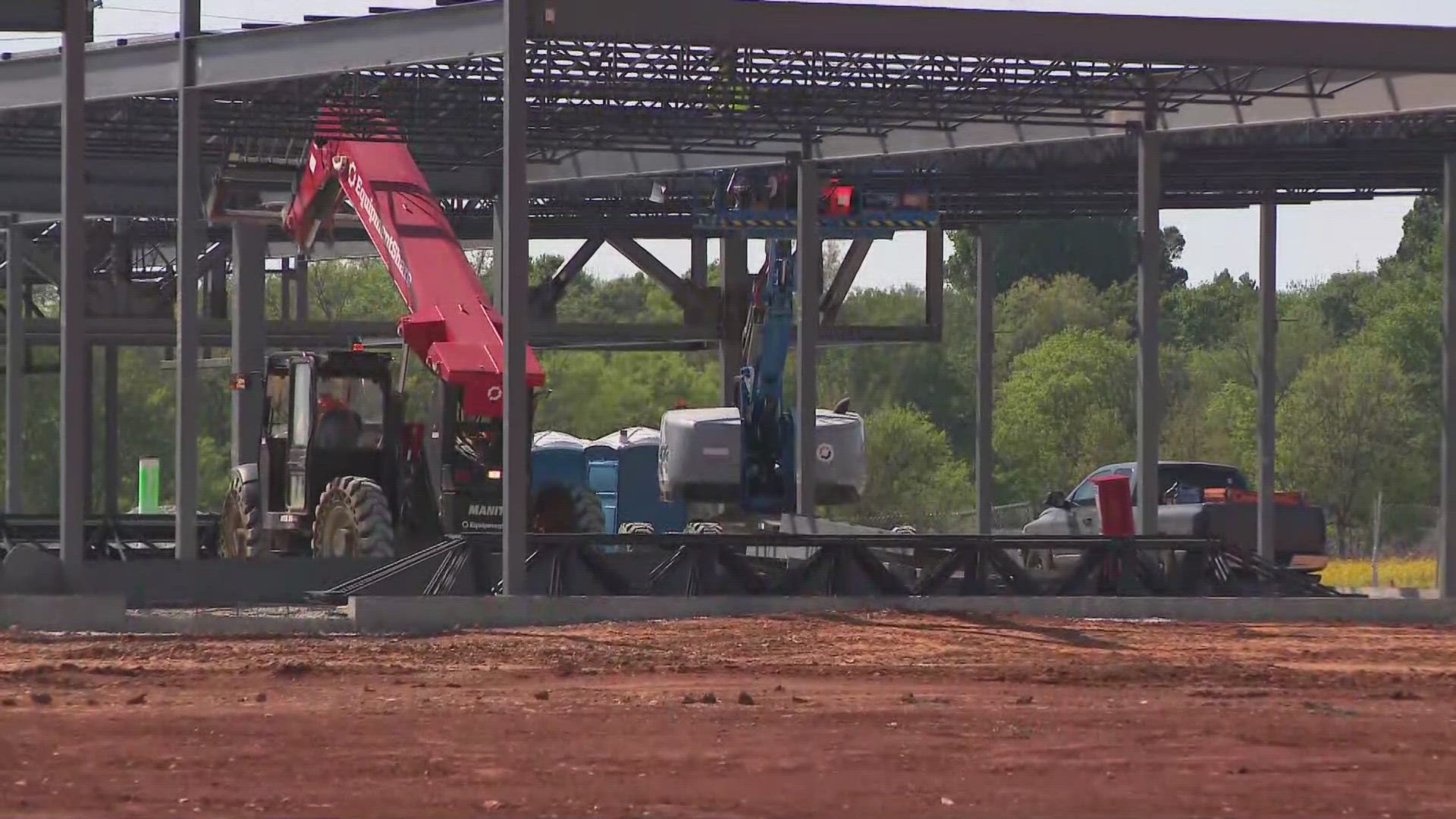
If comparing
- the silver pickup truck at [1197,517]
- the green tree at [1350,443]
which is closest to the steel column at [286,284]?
the silver pickup truck at [1197,517]

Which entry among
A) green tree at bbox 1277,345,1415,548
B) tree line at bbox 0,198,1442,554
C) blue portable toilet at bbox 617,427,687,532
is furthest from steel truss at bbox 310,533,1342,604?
green tree at bbox 1277,345,1415,548

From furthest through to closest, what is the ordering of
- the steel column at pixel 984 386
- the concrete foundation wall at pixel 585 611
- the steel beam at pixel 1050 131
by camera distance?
the steel column at pixel 984 386, the steel beam at pixel 1050 131, the concrete foundation wall at pixel 585 611

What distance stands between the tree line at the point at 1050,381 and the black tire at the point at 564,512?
121ft

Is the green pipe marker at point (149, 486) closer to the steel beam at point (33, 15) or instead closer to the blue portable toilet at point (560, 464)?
the blue portable toilet at point (560, 464)

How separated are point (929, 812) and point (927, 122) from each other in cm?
2452

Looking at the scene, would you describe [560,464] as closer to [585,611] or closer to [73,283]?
[73,283]

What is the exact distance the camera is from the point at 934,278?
147ft

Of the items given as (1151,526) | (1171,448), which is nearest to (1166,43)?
(1151,526)

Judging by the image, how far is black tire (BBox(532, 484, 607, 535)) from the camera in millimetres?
30312

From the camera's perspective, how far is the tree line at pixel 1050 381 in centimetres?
7331

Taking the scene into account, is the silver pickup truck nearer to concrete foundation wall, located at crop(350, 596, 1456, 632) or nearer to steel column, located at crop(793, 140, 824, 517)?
steel column, located at crop(793, 140, 824, 517)

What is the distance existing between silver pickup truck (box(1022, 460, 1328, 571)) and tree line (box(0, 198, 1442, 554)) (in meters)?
28.4

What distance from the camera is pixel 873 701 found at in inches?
656

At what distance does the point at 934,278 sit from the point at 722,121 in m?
13.0
